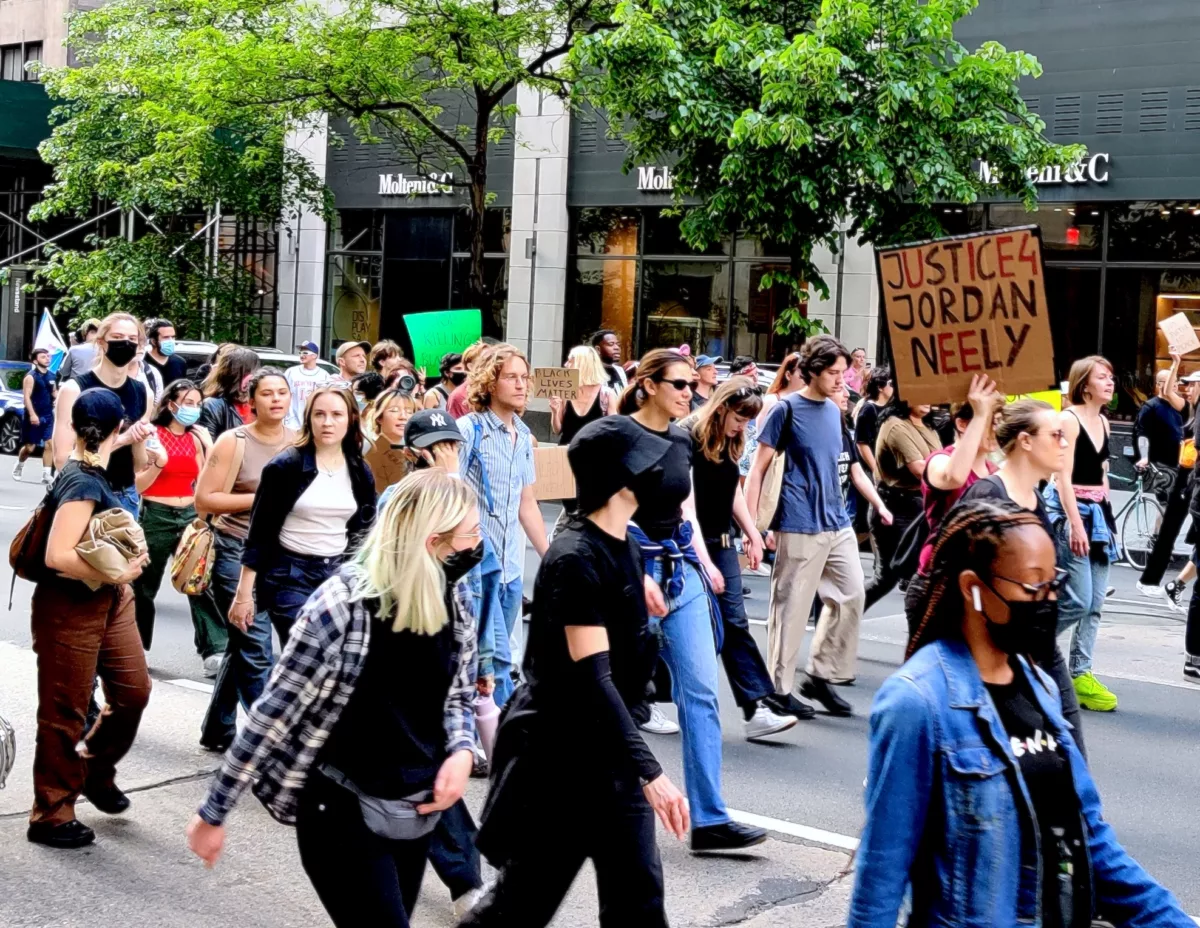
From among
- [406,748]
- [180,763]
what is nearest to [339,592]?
[406,748]

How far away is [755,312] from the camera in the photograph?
24203 mm

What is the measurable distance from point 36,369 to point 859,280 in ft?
36.1

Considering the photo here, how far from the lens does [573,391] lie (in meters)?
10.9

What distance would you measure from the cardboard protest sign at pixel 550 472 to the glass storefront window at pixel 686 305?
53.5 ft

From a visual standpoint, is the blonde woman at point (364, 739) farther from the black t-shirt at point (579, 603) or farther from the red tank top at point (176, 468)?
the red tank top at point (176, 468)

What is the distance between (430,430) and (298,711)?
2727 millimetres

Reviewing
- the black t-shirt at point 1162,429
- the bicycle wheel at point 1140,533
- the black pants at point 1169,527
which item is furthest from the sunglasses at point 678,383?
the bicycle wheel at point 1140,533

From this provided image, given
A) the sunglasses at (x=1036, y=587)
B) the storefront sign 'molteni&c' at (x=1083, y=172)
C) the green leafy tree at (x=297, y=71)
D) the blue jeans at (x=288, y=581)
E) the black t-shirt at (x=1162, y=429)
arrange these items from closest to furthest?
the sunglasses at (x=1036, y=587)
the blue jeans at (x=288, y=581)
the black t-shirt at (x=1162, y=429)
the storefront sign 'molteni&c' at (x=1083, y=172)
the green leafy tree at (x=297, y=71)

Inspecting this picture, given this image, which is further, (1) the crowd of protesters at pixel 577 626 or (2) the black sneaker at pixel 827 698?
(2) the black sneaker at pixel 827 698

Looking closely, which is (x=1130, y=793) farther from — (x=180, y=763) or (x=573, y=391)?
(x=573, y=391)

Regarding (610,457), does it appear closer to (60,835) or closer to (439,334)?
(60,835)

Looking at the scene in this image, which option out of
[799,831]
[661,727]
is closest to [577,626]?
[799,831]

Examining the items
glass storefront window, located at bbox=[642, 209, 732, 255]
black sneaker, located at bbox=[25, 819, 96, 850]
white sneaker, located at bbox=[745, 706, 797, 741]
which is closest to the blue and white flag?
glass storefront window, located at bbox=[642, 209, 732, 255]

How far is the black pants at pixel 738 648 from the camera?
7555mm
